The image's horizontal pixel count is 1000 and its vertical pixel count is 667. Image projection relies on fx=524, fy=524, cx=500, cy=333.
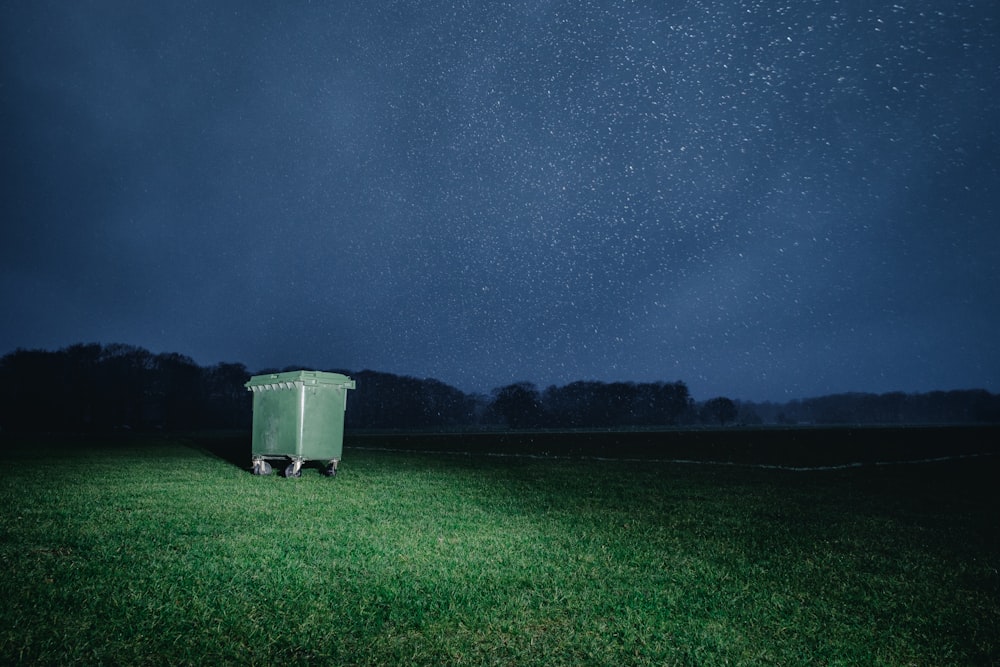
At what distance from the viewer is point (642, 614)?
140 inches

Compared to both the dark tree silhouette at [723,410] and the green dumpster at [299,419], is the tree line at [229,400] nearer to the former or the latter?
the dark tree silhouette at [723,410]

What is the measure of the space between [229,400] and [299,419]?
69.4m

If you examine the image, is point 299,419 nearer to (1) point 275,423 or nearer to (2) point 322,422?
(2) point 322,422

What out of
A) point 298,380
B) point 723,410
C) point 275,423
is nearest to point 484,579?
point 298,380

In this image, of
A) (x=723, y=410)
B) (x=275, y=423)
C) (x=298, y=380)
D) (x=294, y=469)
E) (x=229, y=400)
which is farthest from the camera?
(x=723, y=410)

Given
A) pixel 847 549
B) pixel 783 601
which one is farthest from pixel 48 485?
pixel 847 549

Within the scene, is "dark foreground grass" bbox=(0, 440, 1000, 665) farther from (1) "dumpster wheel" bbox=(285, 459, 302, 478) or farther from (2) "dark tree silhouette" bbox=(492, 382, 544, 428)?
(2) "dark tree silhouette" bbox=(492, 382, 544, 428)

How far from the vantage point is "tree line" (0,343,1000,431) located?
60500mm

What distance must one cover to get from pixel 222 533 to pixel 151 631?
2.48m

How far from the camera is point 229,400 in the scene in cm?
7094

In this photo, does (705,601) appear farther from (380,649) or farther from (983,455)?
(983,455)

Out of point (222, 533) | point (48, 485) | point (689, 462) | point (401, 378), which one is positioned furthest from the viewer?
point (401, 378)

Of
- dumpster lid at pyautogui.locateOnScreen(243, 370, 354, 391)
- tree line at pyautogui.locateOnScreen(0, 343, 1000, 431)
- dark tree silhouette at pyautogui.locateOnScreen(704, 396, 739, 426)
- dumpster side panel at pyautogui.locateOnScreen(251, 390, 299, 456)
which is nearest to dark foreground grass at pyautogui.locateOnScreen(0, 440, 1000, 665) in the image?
dumpster side panel at pyautogui.locateOnScreen(251, 390, 299, 456)

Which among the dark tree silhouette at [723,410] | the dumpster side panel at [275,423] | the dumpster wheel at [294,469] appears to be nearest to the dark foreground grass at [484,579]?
the dumpster wheel at [294,469]
